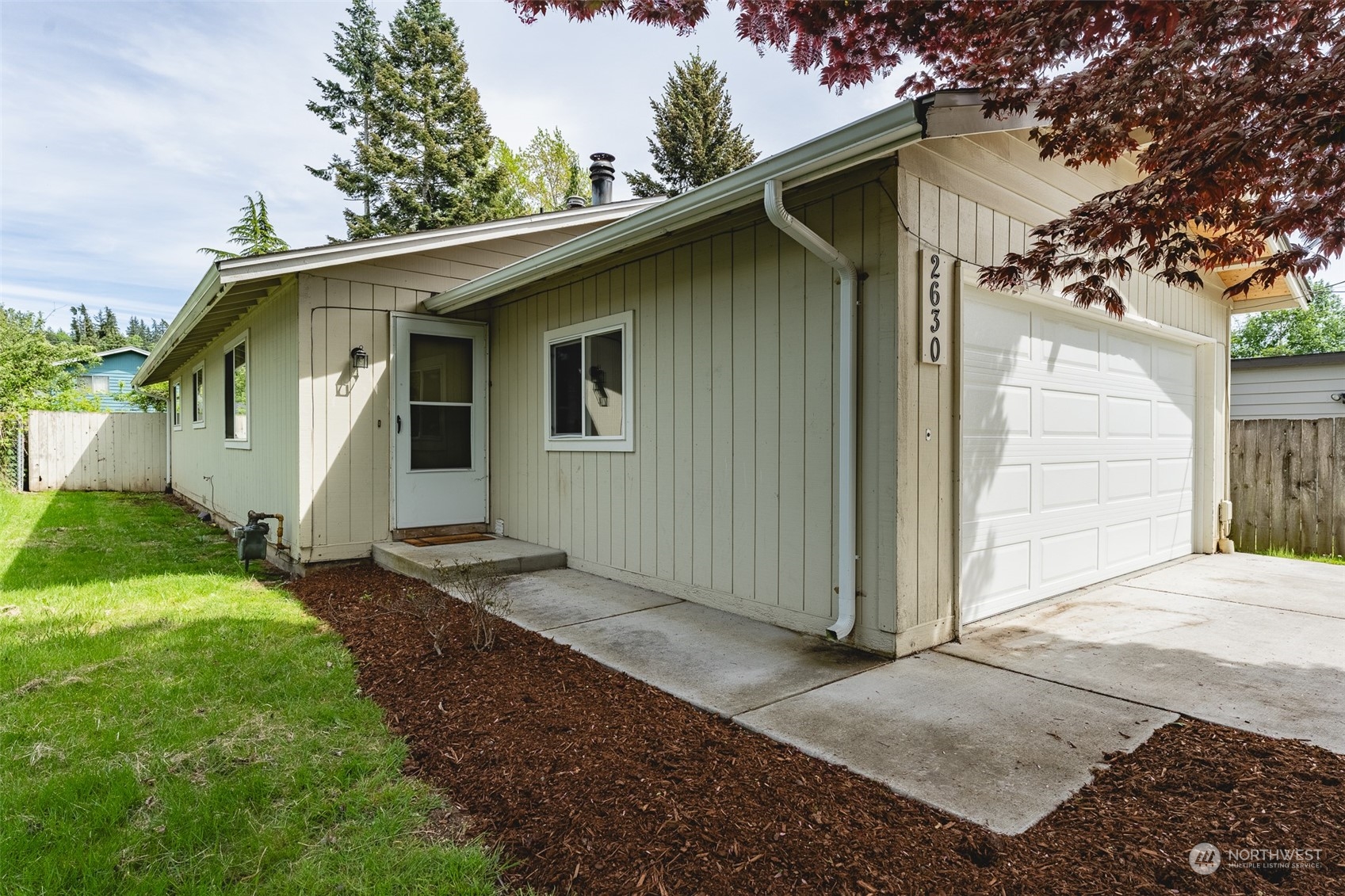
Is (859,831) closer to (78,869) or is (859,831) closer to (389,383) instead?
(78,869)

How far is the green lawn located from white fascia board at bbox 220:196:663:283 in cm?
257

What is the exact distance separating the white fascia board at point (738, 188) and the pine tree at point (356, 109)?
59.8 feet

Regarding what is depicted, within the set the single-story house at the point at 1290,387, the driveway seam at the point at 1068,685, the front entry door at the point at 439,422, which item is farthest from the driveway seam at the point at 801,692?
the single-story house at the point at 1290,387

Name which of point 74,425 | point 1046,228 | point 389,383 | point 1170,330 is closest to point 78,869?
point 1046,228

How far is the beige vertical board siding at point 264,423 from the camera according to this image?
5992 millimetres

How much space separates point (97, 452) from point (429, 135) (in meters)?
12.6

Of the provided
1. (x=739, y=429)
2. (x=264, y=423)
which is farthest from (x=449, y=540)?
(x=739, y=429)

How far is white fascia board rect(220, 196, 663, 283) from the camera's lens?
5305mm

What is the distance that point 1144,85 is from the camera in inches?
118

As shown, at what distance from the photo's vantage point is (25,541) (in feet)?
24.1

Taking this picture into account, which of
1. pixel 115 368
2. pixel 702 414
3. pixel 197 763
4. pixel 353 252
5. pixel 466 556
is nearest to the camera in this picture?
pixel 197 763

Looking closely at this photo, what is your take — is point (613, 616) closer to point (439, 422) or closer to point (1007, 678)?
point (1007, 678)

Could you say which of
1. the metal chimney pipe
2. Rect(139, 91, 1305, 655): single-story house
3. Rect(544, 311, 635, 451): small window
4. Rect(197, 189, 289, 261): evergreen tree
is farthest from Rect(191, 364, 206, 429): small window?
Rect(197, 189, 289, 261): evergreen tree

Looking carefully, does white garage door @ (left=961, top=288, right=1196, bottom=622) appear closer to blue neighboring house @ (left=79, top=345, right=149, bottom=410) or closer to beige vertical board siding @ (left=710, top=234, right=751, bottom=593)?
beige vertical board siding @ (left=710, top=234, right=751, bottom=593)
